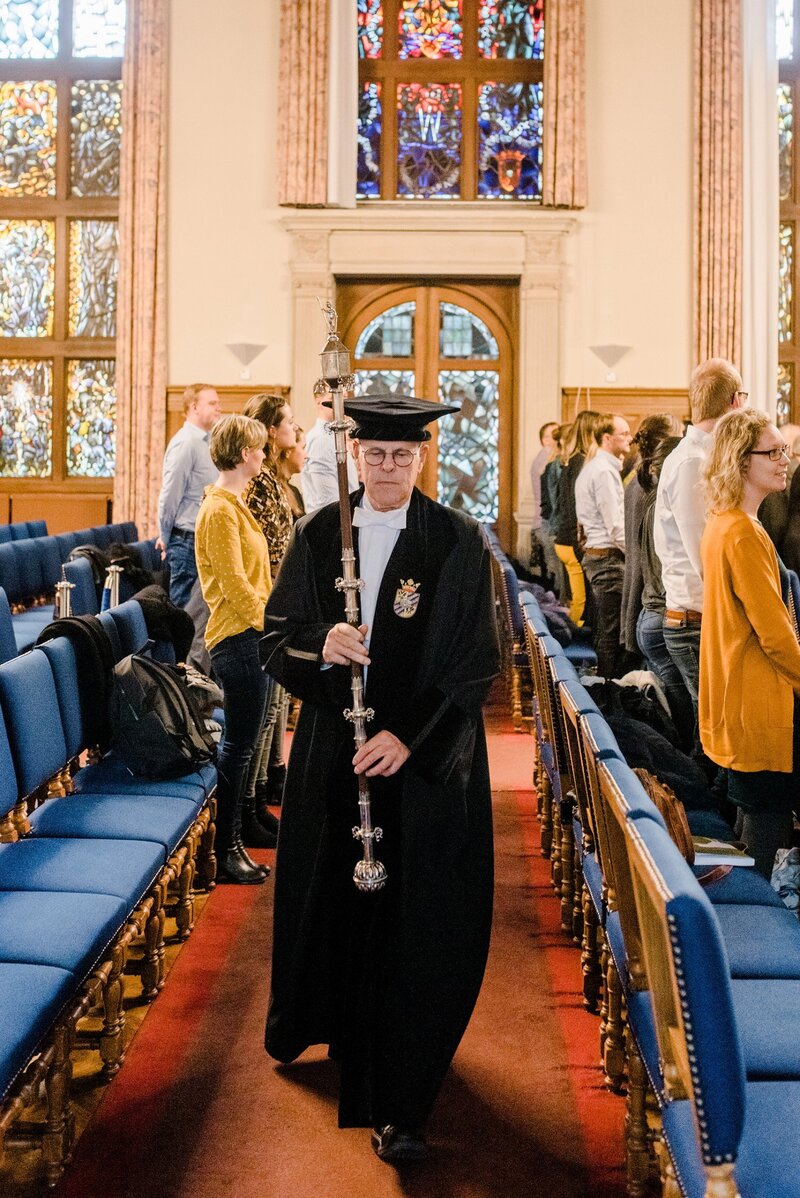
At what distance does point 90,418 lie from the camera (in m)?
12.5

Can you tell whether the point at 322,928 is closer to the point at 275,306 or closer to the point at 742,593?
the point at 742,593

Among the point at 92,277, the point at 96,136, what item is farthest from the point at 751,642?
the point at 96,136

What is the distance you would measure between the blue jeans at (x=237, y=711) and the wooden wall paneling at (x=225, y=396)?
7.65m

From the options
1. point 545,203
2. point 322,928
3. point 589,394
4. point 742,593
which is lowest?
point 322,928

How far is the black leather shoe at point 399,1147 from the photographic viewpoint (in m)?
2.73

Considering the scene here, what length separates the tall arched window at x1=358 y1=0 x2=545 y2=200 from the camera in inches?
473

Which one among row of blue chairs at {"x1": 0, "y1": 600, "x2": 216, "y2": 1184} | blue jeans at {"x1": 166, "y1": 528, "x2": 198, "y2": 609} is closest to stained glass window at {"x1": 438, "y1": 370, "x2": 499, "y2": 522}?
blue jeans at {"x1": 166, "y1": 528, "x2": 198, "y2": 609}

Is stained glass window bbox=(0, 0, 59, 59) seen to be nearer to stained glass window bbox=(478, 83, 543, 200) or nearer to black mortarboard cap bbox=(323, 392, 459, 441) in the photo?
stained glass window bbox=(478, 83, 543, 200)

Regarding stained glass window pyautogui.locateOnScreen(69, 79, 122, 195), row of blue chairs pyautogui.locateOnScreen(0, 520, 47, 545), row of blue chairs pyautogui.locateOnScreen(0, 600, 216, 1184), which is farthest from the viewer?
stained glass window pyautogui.locateOnScreen(69, 79, 122, 195)

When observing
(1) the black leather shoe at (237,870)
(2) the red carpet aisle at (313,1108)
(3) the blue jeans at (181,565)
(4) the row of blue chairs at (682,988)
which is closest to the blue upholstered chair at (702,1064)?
(4) the row of blue chairs at (682,988)

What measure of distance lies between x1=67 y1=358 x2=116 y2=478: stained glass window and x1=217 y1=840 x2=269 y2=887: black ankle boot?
27.8ft

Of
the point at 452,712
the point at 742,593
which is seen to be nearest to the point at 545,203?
the point at 742,593

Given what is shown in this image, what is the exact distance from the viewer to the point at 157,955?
11.8ft

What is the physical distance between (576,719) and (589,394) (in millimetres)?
9065
